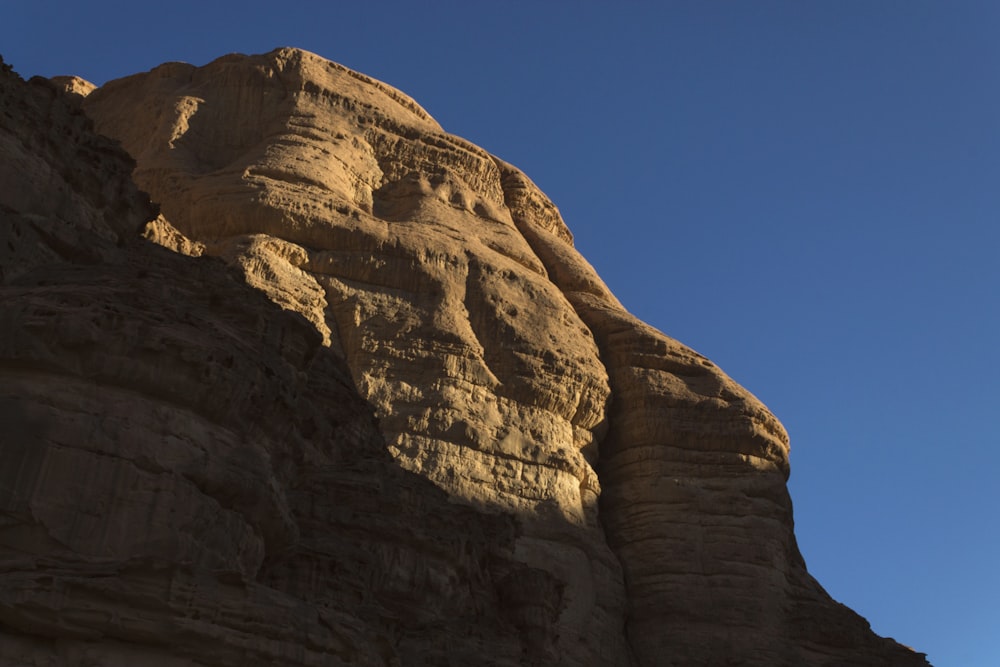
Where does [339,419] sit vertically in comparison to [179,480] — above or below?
above

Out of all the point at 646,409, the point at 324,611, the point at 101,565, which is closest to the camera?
the point at 101,565

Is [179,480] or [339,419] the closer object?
[179,480]

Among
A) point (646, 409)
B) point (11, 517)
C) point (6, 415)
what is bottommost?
point (11, 517)

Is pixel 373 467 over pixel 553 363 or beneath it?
beneath

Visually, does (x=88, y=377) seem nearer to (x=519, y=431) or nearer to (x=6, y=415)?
(x=6, y=415)

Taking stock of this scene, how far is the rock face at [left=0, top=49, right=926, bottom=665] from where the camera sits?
1305 cm

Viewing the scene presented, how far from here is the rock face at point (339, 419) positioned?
13.1 metres

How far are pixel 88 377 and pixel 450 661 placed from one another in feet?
22.9

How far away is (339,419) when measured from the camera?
2191 cm

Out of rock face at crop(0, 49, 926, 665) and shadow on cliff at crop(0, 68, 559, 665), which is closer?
shadow on cliff at crop(0, 68, 559, 665)

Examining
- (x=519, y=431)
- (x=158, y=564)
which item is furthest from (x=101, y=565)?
(x=519, y=431)

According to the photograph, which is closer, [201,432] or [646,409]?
[201,432]

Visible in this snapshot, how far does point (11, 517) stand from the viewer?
12875 mm

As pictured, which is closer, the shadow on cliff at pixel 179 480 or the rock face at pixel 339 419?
the shadow on cliff at pixel 179 480
